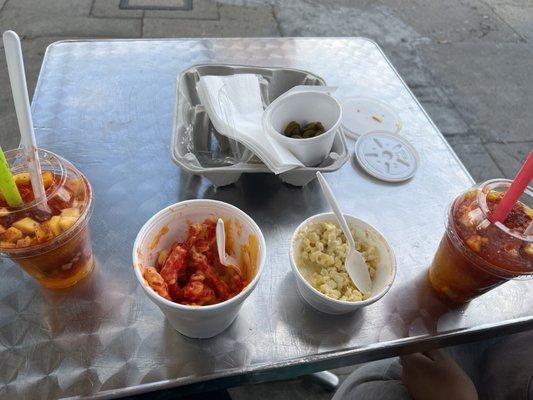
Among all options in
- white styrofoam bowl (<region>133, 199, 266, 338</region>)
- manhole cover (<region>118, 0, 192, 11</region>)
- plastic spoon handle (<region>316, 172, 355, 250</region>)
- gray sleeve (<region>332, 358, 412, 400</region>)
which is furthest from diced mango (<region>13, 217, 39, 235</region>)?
manhole cover (<region>118, 0, 192, 11</region>)

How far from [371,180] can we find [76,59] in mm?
1076

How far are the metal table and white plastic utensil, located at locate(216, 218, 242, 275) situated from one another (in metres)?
0.11

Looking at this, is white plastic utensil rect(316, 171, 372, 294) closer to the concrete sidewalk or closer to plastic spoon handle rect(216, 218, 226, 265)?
plastic spoon handle rect(216, 218, 226, 265)

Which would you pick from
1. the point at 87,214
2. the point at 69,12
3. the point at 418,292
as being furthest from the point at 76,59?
the point at 69,12

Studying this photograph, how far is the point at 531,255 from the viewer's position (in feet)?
2.50

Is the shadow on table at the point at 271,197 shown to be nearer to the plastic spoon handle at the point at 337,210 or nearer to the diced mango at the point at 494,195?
the plastic spoon handle at the point at 337,210

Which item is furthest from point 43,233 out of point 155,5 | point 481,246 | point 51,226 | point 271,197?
point 155,5

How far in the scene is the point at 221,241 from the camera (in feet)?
2.71

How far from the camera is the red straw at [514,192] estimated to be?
0.71 m

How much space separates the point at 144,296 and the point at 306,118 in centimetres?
62

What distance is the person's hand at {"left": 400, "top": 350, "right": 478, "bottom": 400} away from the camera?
3.16ft

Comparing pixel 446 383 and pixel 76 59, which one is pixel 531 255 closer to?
pixel 446 383

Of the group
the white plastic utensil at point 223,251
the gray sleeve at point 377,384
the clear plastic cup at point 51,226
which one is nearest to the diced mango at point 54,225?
the clear plastic cup at point 51,226

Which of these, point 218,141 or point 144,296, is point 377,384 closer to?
point 144,296
